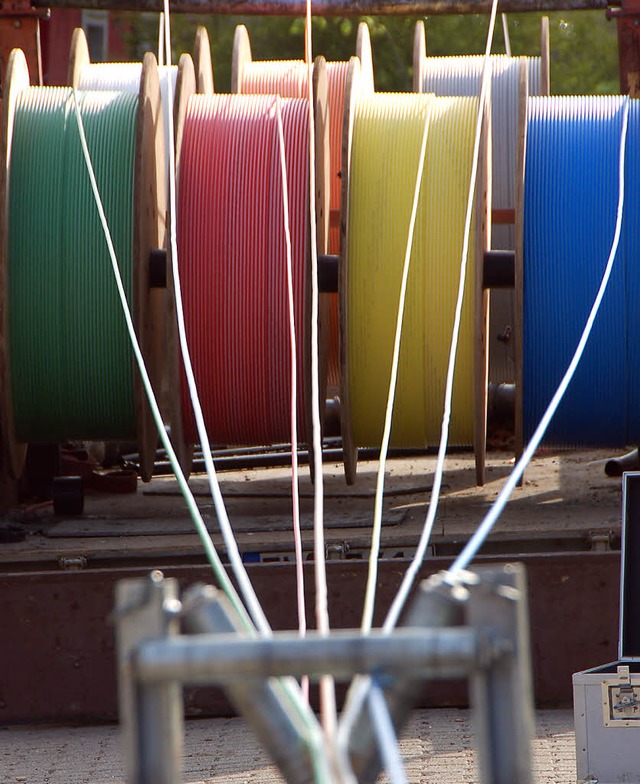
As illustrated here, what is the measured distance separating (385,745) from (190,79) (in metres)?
5.18

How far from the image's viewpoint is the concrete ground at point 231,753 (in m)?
4.14

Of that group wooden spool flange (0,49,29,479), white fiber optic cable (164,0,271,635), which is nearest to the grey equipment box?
white fiber optic cable (164,0,271,635)

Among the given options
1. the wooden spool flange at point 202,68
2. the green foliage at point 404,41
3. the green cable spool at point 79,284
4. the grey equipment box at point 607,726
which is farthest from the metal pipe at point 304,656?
the green foliage at point 404,41

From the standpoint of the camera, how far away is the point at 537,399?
18.8 feet

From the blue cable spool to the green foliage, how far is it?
12366 mm

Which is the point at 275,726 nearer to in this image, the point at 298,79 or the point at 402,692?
the point at 402,692

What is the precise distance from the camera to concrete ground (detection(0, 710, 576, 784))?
4.14 meters

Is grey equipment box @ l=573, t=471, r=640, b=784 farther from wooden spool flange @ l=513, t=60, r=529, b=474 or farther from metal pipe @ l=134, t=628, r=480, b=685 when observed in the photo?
metal pipe @ l=134, t=628, r=480, b=685

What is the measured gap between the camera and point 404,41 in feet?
63.0

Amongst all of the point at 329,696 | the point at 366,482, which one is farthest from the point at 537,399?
the point at 329,696

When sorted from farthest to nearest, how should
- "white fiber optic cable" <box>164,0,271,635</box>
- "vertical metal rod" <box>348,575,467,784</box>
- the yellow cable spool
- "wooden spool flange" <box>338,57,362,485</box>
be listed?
1. the yellow cable spool
2. "wooden spool flange" <box>338,57,362,485</box>
3. "white fiber optic cable" <box>164,0,271,635</box>
4. "vertical metal rod" <box>348,575,467,784</box>

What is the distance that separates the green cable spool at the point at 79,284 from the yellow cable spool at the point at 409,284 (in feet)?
2.91

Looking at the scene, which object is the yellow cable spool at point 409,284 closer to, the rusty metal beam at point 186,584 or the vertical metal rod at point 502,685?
the rusty metal beam at point 186,584

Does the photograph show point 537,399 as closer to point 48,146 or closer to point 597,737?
point 597,737
